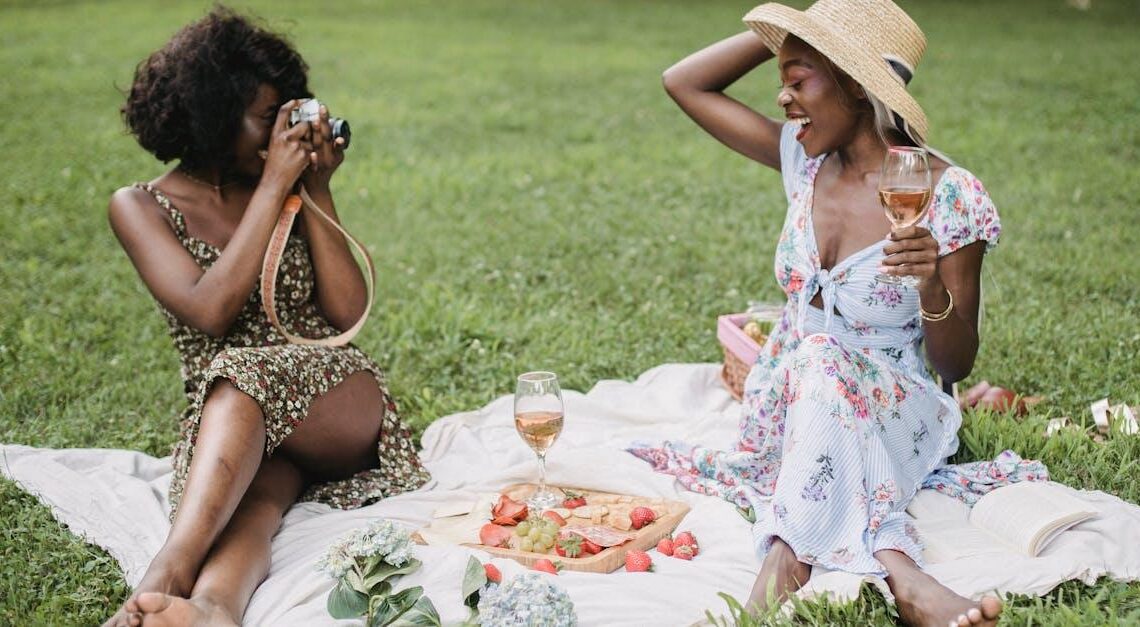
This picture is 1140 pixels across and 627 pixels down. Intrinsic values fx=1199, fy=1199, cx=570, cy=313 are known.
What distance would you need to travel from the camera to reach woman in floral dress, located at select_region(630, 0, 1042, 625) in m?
3.57

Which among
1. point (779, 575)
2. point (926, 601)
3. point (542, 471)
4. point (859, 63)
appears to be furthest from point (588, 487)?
point (859, 63)

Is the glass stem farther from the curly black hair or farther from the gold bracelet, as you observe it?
the curly black hair

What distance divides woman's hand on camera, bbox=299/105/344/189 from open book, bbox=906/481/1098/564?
239cm

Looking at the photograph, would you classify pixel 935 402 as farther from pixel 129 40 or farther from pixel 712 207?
pixel 129 40

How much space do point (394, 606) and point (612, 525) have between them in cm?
90

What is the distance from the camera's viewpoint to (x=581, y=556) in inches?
149

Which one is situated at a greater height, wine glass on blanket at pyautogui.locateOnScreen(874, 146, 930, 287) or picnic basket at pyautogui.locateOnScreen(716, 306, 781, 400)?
wine glass on blanket at pyautogui.locateOnScreen(874, 146, 930, 287)

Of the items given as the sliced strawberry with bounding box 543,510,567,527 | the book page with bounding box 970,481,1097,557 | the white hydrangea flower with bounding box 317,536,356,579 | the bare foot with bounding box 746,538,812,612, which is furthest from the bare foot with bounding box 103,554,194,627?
the book page with bounding box 970,481,1097,557

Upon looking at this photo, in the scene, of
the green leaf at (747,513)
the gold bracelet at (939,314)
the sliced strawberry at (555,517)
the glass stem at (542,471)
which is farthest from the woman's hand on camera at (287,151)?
the gold bracelet at (939,314)

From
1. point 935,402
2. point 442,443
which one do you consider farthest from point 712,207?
point 935,402

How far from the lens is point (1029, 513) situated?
3.74m

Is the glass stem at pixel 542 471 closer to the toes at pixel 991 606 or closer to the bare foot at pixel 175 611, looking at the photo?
the bare foot at pixel 175 611

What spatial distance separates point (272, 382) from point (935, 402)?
2.20 m

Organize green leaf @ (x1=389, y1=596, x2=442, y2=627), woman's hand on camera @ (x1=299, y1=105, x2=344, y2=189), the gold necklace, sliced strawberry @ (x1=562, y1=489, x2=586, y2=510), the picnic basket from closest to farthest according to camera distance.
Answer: green leaf @ (x1=389, y1=596, x2=442, y2=627), sliced strawberry @ (x1=562, y1=489, x2=586, y2=510), woman's hand on camera @ (x1=299, y1=105, x2=344, y2=189), the gold necklace, the picnic basket
